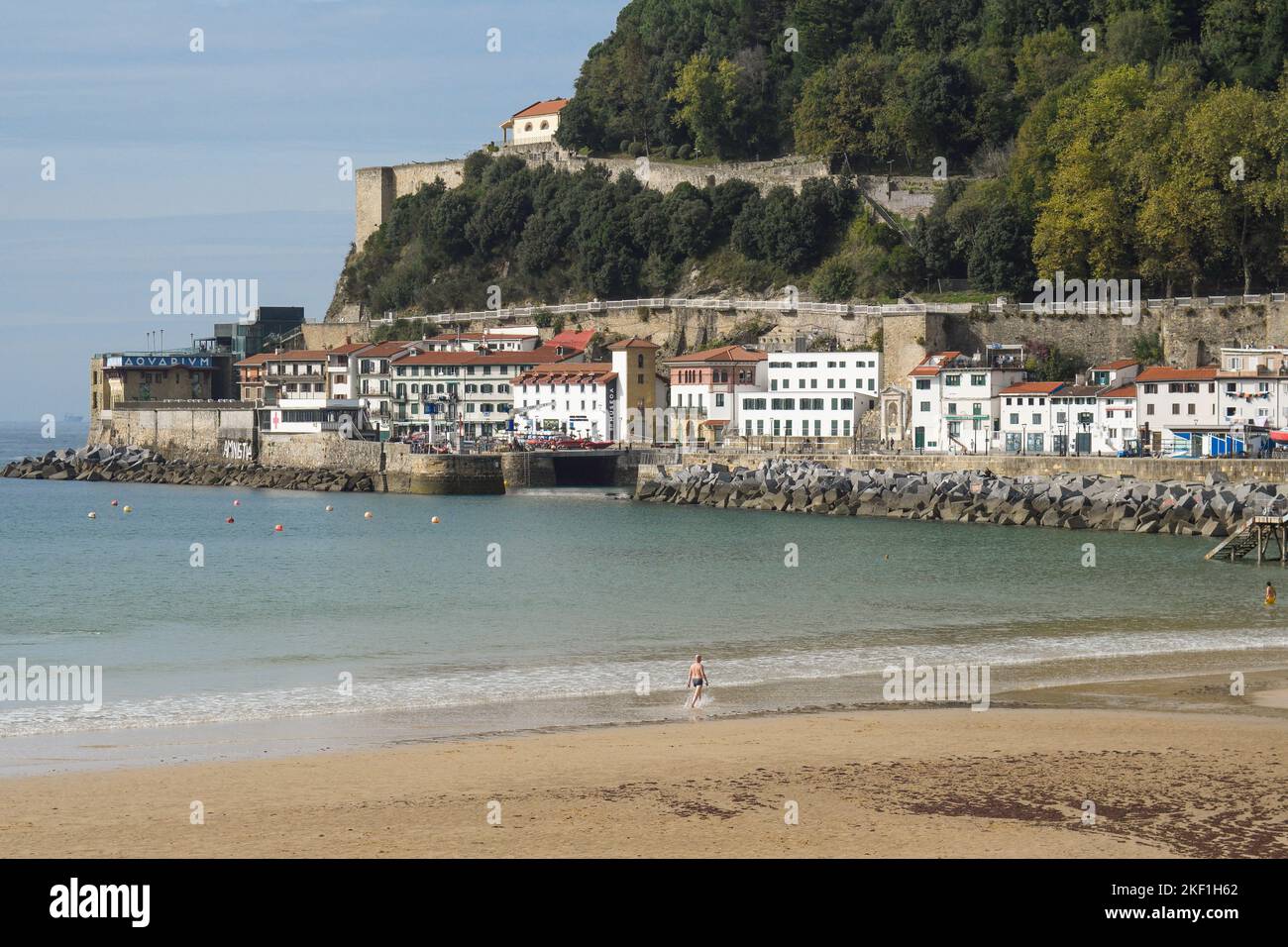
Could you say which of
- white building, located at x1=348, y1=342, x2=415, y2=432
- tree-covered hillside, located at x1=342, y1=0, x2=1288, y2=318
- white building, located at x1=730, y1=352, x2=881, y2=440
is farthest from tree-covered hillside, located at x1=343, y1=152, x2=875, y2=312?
white building, located at x1=348, y1=342, x2=415, y2=432

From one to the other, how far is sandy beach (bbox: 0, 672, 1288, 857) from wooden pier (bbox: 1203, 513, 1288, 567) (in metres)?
20.0

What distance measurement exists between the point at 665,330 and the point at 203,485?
2267 centimetres

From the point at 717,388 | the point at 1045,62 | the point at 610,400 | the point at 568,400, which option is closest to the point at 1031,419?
the point at 717,388

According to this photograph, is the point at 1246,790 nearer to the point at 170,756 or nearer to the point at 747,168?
the point at 170,756

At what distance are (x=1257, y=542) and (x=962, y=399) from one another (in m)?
24.8

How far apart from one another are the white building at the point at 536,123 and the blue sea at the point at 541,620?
167 ft

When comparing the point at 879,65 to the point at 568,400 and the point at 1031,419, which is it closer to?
the point at 568,400

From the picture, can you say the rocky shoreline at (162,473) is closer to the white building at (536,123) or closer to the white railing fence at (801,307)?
the white railing fence at (801,307)

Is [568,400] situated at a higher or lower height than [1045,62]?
lower

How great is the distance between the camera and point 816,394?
68.3m
